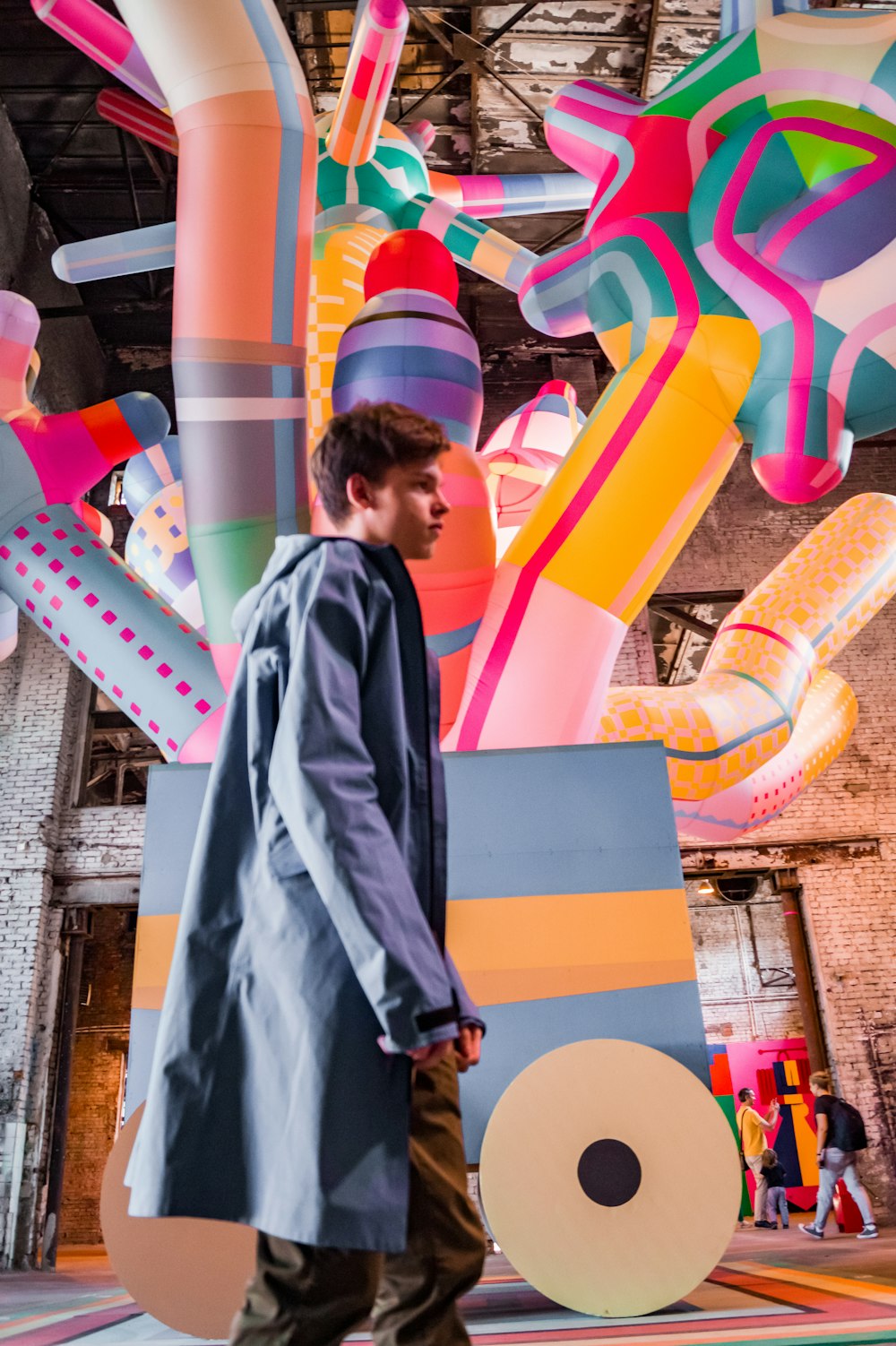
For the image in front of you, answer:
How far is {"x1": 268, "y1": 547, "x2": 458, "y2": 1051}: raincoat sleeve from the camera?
88 cm

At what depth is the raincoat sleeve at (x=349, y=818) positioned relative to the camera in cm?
88

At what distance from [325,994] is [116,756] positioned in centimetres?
971

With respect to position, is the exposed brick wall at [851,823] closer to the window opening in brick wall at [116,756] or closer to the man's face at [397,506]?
the window opening in brick wall at [116,756]

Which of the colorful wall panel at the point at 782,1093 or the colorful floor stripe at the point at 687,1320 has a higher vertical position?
the colorful wall panel at the point at 782,1093

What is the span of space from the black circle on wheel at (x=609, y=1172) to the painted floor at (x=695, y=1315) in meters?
0.19

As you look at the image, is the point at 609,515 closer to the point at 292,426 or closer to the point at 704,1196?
the point at 292,426

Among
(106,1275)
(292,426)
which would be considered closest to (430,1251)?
(292,426)

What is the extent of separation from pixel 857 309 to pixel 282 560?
1905 millimetres

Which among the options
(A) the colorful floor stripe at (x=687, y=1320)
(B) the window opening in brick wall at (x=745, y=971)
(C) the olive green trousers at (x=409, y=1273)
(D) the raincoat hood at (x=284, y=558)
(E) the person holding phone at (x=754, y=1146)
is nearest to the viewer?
(C) the olive green trousers at (x=409, y=1273)

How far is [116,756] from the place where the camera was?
10102 millimetres

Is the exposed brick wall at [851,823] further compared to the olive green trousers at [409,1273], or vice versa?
the exposed brick wall at [851,823]

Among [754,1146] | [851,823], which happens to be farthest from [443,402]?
[754,1146]

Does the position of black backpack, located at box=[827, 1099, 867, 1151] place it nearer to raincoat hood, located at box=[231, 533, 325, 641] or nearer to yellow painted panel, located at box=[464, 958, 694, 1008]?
yellow painted panel, located at box=[464, 958, 694, 1008]

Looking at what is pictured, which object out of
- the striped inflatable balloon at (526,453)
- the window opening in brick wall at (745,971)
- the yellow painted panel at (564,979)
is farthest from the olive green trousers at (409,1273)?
the window opening in brick wall at (745,971)
